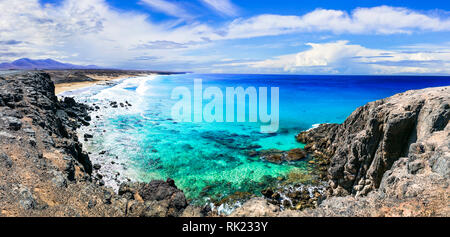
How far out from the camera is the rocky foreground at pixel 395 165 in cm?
802

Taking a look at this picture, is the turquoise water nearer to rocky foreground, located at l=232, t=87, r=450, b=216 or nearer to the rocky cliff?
the rocky cliff

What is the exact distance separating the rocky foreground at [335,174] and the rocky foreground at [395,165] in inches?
1.3

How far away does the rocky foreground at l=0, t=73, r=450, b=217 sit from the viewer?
27.4 ft

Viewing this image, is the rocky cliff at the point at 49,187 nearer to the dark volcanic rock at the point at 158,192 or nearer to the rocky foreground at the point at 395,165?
the dark volcanic rock at the point at 158,192

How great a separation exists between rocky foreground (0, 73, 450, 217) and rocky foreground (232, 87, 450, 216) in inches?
1.3

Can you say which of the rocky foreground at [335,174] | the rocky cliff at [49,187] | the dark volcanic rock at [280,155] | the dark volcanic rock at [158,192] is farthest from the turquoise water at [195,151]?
the rocky cliff at [49,187]

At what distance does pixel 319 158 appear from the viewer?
81.5 feet

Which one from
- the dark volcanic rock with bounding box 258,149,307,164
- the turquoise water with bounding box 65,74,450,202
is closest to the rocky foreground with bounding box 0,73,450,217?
the turquoise water with bounding box 65,74,450,202

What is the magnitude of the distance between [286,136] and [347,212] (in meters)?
26.5
